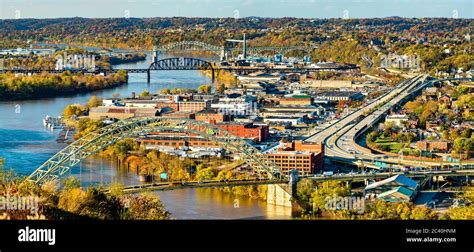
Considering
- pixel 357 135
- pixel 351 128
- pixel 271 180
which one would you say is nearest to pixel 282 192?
pixel 271 180

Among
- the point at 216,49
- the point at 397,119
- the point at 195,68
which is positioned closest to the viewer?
the point at 397,119

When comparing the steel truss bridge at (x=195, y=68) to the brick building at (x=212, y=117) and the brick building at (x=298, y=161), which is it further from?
the brick building at (x=298, y=161)

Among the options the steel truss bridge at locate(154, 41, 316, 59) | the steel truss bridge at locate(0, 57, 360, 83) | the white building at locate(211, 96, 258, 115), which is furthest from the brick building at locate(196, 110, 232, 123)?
the steel truss bridge at locate(154, 41, 316, 59)

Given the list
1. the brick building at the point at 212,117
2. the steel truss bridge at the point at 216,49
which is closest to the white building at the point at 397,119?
the brick building at the point at 212,117

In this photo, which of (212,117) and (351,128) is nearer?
(351,128)

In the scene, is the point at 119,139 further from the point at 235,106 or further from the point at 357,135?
the point at 235,106

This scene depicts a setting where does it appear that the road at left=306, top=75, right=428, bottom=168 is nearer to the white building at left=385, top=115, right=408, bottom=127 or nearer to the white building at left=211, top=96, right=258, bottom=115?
the white building at left=385, top=115, right=408, bottom=127
